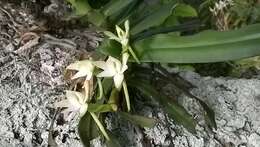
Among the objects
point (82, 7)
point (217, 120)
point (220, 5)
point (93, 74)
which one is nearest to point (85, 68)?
point (93, 74)

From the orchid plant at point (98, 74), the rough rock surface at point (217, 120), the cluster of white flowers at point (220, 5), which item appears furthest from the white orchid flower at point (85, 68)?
the cluster of white flowers at point (220, 5)

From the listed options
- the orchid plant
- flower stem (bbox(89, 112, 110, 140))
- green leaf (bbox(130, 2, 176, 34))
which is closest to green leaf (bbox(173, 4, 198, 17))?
green leaf (bbox(130, 2, 176, 34))

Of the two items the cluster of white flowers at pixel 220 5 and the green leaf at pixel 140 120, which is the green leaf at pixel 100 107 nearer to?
the green leaf at pixel 140 120

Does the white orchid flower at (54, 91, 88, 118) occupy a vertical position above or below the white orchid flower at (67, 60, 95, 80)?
below

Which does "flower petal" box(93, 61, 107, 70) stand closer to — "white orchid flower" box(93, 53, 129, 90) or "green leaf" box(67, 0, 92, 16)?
"white orchid flower" box(93, 53, 129, 90)

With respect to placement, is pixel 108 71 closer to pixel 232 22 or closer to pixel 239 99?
pixel 239 99

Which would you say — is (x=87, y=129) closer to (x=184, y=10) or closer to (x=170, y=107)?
(x=170, y=107)
